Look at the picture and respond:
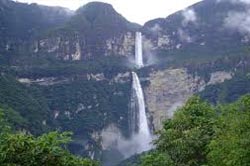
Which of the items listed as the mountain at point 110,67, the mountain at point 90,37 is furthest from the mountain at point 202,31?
the mountain at point 90,37

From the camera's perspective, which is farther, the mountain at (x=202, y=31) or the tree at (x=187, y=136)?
the mountain at (x=202, y=31)

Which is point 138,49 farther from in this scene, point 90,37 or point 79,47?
point 79,47

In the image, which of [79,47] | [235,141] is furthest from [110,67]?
[235,141]

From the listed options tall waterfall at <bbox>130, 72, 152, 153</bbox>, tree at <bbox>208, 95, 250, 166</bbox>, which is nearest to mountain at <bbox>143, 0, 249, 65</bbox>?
tall waterfall at <bbox>130, 72, 152, 153</bbox>

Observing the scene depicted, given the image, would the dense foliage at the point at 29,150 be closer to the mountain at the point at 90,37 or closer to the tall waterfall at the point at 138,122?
the tall waterfall at the point at 138,122

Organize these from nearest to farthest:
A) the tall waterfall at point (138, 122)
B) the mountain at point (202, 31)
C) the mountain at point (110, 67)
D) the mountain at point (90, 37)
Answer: the mountain at point (110, 67)
the tall waterfall at point (138, 122)
the mountain at point (202, 31)
the mountain at point (90, 37)

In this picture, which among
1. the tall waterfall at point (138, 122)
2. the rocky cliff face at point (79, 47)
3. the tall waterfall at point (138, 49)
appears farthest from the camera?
the tall waterfall at point (138, 49)

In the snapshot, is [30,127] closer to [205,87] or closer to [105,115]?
Result: [105,115]
